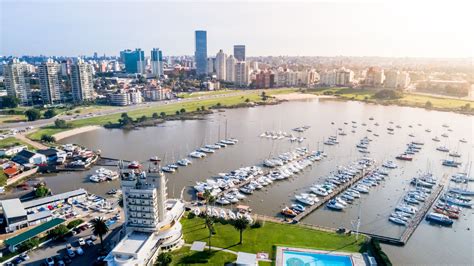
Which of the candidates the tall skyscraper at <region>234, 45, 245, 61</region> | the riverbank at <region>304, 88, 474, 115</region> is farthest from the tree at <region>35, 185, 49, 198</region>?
the tall skyscraper at <region>234, 45, 245, 61</region>

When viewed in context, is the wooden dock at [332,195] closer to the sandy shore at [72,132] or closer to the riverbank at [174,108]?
the sandy shore at [72,132]

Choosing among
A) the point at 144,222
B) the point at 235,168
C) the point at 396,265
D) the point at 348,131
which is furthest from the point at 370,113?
the point at 144,222

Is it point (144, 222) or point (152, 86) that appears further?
point (152, 86)

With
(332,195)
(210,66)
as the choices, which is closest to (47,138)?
(332,195)

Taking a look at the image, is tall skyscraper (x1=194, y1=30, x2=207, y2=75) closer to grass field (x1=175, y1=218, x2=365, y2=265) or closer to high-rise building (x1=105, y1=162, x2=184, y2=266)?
grass field (x1=175, y1=218, x2=365, y2=265)

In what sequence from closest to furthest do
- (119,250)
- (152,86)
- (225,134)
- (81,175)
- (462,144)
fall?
(119,250)
(81,175)
(462,144)
(225,134)
(152,86)

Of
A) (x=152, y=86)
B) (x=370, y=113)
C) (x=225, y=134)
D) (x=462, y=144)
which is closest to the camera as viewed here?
(x=462, y=144)

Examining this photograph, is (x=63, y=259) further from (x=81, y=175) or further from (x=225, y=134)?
(x=225, y=134)
